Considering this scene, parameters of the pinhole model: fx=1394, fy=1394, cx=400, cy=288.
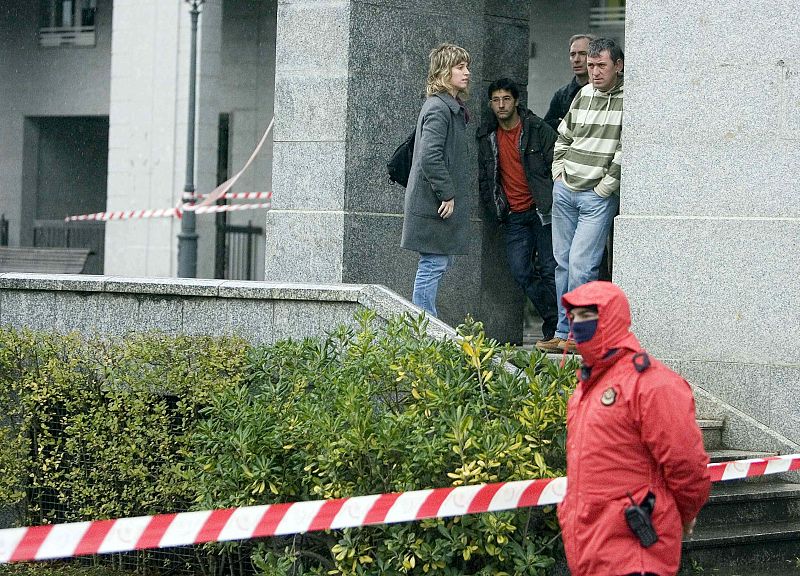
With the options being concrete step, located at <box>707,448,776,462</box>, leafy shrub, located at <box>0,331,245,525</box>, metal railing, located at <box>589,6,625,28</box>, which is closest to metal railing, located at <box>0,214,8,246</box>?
metal railing, located at <box>589,6,625,28</box>

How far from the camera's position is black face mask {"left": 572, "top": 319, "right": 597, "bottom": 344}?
4898 mm

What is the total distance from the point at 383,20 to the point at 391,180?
4.32ft

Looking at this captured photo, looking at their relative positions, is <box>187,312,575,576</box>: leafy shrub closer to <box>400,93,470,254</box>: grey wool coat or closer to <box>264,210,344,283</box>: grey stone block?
<box>400,93,470,254</box>: grey wool coat

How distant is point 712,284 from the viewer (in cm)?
854

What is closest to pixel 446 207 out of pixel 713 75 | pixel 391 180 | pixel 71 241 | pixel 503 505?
pixel 391 180

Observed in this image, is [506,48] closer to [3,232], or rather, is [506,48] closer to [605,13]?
[605,13]

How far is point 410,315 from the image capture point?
7844mm

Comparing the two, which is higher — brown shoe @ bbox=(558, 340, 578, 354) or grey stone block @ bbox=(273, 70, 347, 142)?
grey stone block @ bbox=(273, 70, 347, 142)

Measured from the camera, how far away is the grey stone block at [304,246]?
1034 centimetres

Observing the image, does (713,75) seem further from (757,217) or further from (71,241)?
(71,241)

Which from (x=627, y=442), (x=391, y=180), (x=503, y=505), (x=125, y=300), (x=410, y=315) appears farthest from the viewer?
(x=391, y=180)

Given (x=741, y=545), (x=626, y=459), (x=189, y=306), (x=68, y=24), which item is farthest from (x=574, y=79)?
(x=68, y=24)

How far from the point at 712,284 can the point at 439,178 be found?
6.22 ft

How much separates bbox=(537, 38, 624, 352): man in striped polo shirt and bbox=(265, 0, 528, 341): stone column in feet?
5.57
